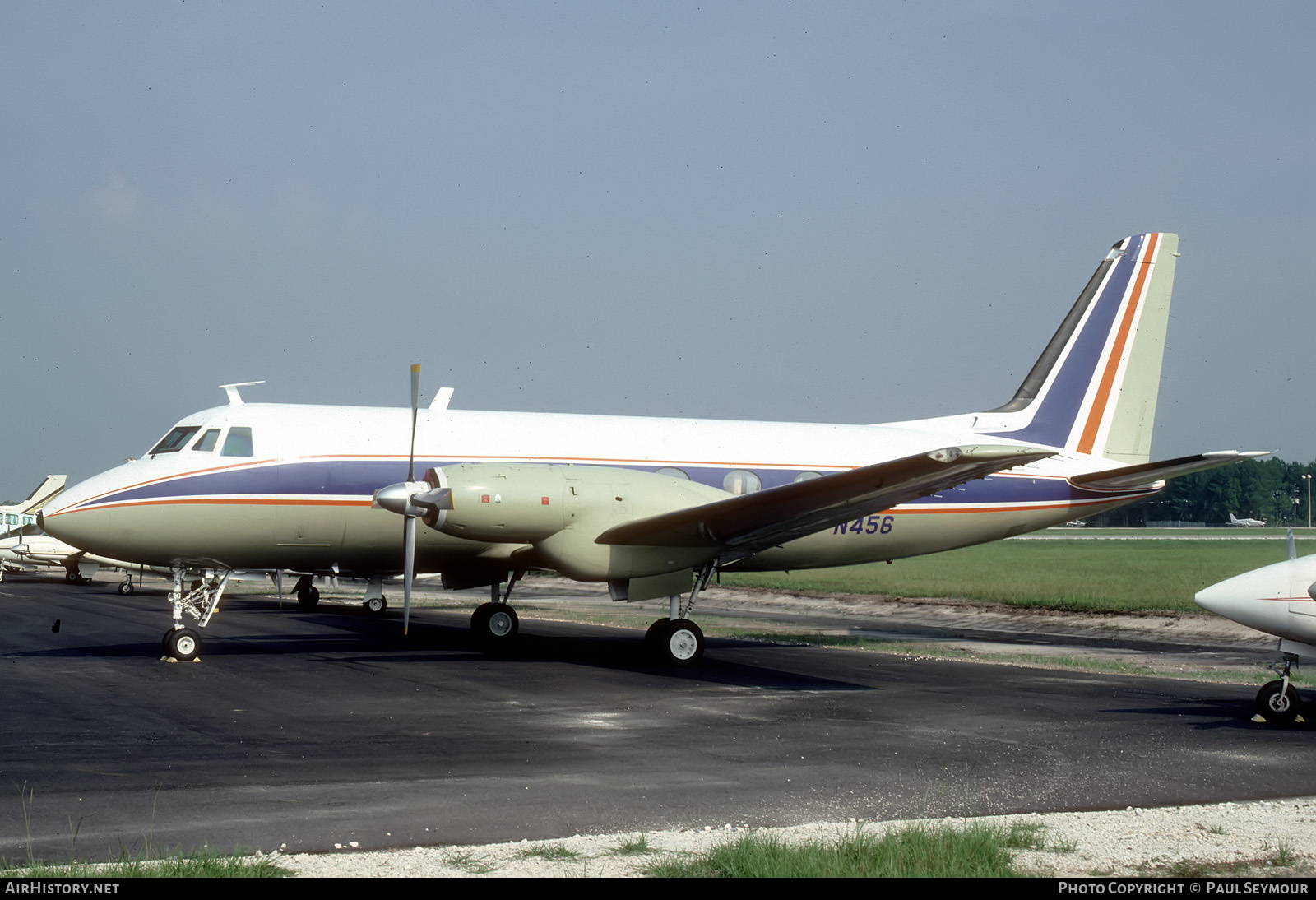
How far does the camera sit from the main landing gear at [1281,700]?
1149 centimetres

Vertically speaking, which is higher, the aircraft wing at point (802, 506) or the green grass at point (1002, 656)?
the aircraft wing at point (802, 506)

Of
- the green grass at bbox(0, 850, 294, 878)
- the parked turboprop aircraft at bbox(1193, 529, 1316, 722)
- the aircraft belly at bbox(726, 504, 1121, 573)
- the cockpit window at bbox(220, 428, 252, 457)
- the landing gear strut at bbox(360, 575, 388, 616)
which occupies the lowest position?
the green grass at bbox(0, 850, 294, 878)

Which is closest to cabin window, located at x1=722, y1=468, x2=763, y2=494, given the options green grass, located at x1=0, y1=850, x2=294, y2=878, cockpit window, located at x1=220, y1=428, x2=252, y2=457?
cockpit window, located at x1=220, y1=428, x2=252, y2=457

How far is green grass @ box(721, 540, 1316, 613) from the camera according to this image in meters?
31.9

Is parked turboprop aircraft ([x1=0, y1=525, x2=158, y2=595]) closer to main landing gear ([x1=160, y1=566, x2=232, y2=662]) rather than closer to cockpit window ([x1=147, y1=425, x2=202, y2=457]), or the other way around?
main landing gear ([x1=160, y1=566, x2=232, y2=662])

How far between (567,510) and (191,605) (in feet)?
20.6

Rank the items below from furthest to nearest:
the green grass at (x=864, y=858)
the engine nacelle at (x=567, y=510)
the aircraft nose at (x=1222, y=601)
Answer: the engine nacelle at (x=567, y=510)
the aircraft nose at (x=1222, y=601)
the green grass at (x=864, y=858)

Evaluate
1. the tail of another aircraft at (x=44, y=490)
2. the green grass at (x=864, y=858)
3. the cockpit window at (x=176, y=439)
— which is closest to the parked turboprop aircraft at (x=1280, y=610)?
the green grass at (x=864, y=858)

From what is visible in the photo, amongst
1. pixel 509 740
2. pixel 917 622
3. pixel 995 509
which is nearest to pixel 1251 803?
pixel 509 740

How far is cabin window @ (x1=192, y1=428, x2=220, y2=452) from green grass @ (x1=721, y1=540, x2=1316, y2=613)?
2035 centimetres

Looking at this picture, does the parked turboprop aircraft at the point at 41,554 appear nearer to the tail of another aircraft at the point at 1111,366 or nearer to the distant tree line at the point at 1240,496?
the tail of another aircraft at the point at 1111,366

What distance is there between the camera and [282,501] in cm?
1686

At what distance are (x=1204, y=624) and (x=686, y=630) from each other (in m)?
14.5

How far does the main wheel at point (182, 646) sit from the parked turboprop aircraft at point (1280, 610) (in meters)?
13.2
